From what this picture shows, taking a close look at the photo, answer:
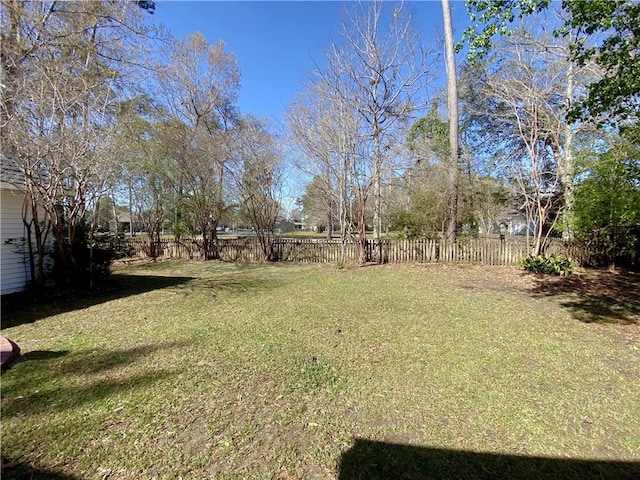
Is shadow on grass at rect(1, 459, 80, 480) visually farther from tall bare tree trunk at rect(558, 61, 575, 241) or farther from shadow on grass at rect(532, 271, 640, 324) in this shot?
tall bare tree trunk at rect(558, 61, 575, 241)

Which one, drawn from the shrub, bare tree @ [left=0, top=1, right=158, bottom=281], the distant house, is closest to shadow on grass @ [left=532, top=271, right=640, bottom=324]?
the shrub

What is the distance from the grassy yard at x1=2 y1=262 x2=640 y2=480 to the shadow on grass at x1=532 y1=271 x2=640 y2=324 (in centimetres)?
9

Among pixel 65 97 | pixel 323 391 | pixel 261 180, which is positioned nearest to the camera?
pixel 323 391

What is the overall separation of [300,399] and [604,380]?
2.91 metres

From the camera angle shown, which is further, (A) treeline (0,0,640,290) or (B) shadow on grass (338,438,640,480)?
(A) treeline (0,0,640,290)

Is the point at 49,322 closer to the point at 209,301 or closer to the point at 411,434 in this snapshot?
the point at 209,301

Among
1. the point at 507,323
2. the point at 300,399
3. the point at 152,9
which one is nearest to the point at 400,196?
the point at 507,323

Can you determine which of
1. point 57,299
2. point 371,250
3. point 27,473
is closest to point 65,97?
point 57,299

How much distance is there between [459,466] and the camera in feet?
5.84

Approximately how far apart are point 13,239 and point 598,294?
12255mm

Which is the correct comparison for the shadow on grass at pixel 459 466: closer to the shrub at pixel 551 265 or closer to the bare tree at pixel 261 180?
the shrub at pixel 551 265

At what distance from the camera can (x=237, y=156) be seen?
1157cm

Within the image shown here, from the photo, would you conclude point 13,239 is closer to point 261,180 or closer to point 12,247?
point 12,247

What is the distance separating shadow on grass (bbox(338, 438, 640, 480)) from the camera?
67.3 inches
